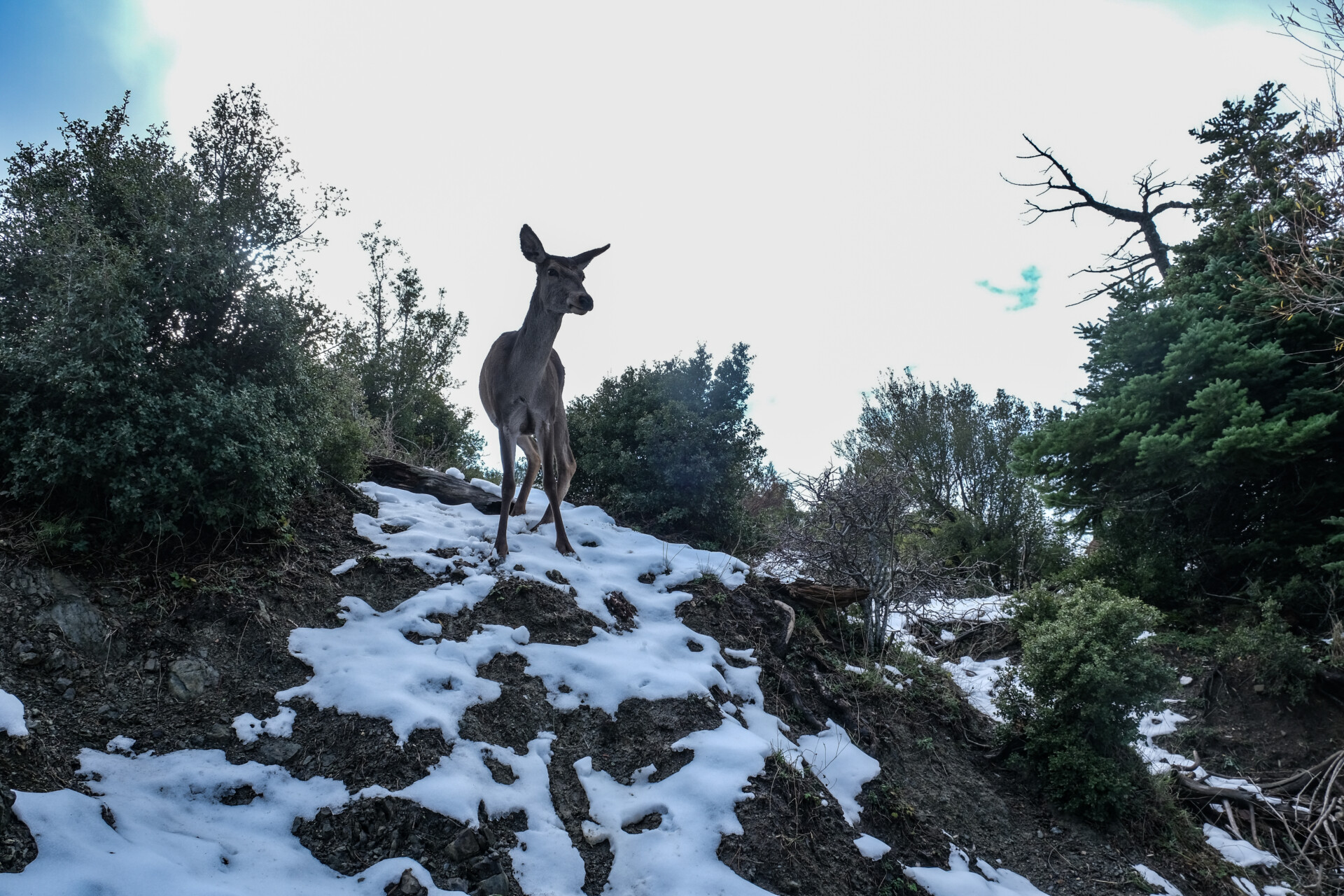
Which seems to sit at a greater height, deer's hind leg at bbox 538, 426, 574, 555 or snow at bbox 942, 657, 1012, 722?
deer's hind leg at bbox 538, 426, 574, 555

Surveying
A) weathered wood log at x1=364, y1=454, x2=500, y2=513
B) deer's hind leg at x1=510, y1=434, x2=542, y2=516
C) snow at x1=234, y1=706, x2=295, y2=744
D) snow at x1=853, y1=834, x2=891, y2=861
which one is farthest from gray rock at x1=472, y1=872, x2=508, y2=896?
weathered wood log at x1=364, y1=454, x2=500, y2=513

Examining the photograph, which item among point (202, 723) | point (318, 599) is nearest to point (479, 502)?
point (318, 599)

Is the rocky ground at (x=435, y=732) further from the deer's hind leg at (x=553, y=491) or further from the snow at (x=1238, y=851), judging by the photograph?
the deer's hind leg at (x=553, y=491)

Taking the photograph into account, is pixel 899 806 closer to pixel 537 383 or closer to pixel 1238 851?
pixel 1238 851

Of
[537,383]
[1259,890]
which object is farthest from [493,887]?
[1259,890]

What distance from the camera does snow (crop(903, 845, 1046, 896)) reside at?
4.21 metres

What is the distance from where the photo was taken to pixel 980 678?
28.6ft

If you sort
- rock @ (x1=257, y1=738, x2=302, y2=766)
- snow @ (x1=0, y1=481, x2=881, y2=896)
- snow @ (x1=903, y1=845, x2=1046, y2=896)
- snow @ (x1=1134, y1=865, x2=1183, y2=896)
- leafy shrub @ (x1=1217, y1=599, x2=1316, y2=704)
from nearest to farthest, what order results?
snow @ (x1=0, y1=481, x2=881, y2=896), rock @ (x1=257, y1=738, x2=302, y2=766), snow @ (x1=903, y1=845, x2=1046, y2=896), snow @ (x1=1134, y1=865, x2=1183, y2=896), leafy shrub @ (x1=1217, y1=599, x2=1316, y2=704)

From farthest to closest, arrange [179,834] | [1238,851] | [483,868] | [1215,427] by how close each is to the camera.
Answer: [1215,427]
[1238,851]
[483,868]
[179,834]

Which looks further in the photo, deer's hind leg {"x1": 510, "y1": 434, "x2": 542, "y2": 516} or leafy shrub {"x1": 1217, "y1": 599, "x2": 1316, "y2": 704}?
leafy shrub {"x1": 1217, "y1": 599, "x2": 1316, "y2": 704}

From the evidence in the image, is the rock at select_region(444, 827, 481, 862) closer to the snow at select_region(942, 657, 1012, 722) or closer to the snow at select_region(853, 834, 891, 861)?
the snow at select_region(853, 834, 891, 861)

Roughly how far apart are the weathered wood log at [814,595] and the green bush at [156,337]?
491cm

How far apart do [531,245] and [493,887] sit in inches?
216

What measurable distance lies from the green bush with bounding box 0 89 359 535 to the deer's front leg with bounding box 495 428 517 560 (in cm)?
157
